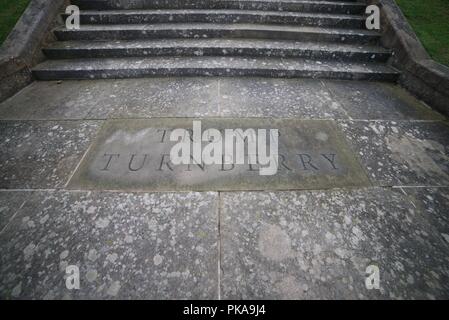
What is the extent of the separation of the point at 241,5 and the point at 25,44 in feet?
12.3

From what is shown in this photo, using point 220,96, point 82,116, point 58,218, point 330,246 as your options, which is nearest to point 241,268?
point 330,246

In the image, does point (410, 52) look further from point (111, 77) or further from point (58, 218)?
point (58, 218)

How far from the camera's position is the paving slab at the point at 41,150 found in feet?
6.99

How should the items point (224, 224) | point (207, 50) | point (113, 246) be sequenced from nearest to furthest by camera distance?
point (113, 246)
point (224, 224)
point (207, 50)

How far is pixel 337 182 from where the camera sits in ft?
7.08

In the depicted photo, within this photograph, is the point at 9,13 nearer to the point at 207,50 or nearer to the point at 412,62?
the point at 207,50

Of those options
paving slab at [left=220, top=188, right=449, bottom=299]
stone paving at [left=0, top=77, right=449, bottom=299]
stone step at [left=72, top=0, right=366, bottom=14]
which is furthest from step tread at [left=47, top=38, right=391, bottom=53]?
paving slab at [left=220, top=188, right=449, bottom=299]

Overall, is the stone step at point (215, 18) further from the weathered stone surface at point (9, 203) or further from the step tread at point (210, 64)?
the weathered stone surface at point (9, 203)

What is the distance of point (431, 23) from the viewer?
13.3ft

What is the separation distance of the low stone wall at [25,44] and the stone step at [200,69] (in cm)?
18

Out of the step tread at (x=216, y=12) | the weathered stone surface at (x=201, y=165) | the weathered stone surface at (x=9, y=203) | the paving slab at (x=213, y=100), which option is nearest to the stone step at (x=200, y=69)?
the paving slab at (x=213, y=100)

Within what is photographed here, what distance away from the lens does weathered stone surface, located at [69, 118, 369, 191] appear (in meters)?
2.12

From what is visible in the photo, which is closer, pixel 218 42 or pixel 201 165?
pixel 201 165

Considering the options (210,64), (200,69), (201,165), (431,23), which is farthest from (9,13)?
(431,23)
